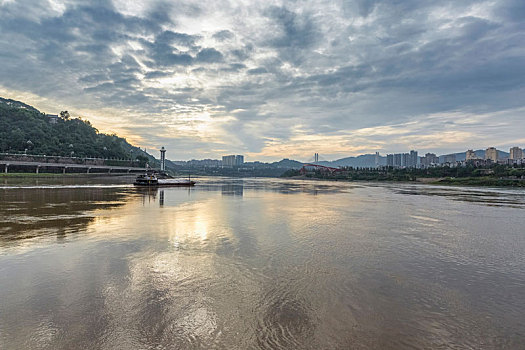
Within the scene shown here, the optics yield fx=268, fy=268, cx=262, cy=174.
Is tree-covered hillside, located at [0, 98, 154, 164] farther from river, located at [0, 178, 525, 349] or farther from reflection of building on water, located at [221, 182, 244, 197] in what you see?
river, located at [0, 178, 525, 349]

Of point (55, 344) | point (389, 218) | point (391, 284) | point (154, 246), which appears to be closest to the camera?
point (55, 344)

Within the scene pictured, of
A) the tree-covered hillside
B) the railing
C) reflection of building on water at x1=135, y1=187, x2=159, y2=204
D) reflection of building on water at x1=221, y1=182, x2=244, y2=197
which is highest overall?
the tree-covered hillside

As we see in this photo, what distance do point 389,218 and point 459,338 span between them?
51.8 feet

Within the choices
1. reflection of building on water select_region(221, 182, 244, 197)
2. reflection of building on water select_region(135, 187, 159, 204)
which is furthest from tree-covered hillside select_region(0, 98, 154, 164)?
reflection of building on water select_region(221, 182, 244, 197)

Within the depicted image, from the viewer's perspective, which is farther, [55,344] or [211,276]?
[211,276]

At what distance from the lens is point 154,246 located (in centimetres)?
1086

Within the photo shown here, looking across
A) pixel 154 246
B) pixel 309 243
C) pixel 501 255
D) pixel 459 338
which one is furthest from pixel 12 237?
pixel 501 255

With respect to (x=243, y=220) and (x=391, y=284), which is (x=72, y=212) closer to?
(x=243, y=220)

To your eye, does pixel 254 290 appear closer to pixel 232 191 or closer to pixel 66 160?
pixel 232 191

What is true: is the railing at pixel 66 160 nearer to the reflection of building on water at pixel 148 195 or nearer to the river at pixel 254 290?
the reflection of building on water at pixel 148 195

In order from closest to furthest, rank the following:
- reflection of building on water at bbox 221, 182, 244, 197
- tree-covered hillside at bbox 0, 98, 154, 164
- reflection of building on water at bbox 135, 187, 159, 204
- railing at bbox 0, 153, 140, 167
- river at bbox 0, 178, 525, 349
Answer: river at bbox 0, 178, 525, 349 → reflection of building on water at bbox 135, 187, 159, 204 → reflection of building on water at bbox 221, 182, 244, 197 → railing at bbox 0, 153, 140, 167 → tree-covered hillside at bbox 0, 98, 154, 164

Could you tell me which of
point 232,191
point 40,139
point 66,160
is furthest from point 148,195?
point 40,139

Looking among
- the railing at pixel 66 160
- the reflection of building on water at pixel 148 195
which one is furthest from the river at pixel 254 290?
the railing at pixel 66 160

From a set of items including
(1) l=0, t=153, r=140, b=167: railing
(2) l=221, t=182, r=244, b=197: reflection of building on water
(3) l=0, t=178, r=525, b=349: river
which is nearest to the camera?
(3) l=0, t=178, r=525, b=349: river
